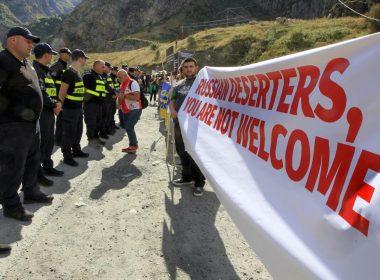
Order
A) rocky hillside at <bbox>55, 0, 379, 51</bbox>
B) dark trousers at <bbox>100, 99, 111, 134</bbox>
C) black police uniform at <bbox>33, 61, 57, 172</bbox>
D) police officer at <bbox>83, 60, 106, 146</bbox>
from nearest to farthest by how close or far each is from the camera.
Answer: black police uniform at <bbox>33, 61, 57, 172</bbox>
police officer at <bbox>83, 60, 106, 146</bbox>
dark trousers at <bbox>100, 99, 111, 134</bbox>
rocky hillside at <bbox>55, 0, 379, 51</bbox>

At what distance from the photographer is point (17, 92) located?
14.4ft

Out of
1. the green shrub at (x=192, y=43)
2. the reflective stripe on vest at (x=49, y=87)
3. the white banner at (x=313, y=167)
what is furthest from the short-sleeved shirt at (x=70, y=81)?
the green shrub at (x=192, y=43)

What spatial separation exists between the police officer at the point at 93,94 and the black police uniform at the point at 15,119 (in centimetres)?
380

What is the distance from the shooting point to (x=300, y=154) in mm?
2320

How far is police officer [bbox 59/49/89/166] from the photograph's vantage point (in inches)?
269

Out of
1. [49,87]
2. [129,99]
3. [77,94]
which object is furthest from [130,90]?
[49,87]

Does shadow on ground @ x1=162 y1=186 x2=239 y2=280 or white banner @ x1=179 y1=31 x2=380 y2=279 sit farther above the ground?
white banner @ x1=179 y1=31 x2=380 y2=279

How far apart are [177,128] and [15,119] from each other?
288 cm

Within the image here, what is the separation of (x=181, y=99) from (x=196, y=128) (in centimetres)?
153

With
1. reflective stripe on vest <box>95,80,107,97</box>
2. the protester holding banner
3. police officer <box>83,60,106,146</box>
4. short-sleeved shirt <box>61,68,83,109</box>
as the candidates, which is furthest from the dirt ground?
reflective stripe on vest <box>95,80,107,97</box>

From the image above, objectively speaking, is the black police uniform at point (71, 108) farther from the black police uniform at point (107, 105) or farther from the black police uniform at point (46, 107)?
the black police uniform at point (107, 105)

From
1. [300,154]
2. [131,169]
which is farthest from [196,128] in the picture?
[131,169]

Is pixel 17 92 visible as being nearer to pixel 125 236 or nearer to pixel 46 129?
pixel 46 129

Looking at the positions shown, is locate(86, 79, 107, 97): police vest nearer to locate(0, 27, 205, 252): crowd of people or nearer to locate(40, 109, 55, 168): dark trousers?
locate(0, 27, 205, 252): crowd of people
